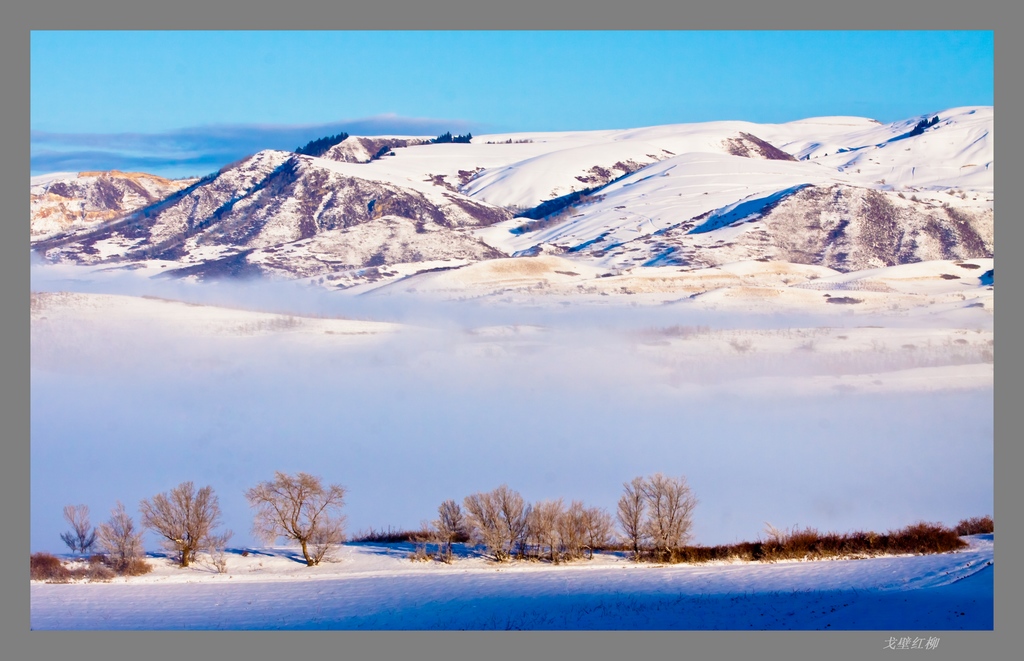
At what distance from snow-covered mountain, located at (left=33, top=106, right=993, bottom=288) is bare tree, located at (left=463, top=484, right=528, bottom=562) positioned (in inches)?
547

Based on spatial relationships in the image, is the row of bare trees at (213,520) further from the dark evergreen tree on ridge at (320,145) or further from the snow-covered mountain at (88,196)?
the dark evergreen tree on ridge at (320,145)

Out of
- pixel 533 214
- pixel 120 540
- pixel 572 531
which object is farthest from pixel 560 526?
pixel 533 214

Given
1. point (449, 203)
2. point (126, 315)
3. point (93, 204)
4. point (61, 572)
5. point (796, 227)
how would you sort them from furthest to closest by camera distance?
point (449, 203)
point (93, 204)
point (796, 227)
point (126, 315)
point (61, 572)

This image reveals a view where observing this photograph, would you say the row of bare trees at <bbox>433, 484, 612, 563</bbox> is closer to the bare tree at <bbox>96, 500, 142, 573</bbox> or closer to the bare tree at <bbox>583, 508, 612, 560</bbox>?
the bare tree at <bbox>583, 508, 612, 560</bbox>

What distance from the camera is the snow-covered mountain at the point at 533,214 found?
36969 millimetres

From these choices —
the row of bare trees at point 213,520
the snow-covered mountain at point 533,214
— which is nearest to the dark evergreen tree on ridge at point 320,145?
the snow-covered mountain at point 533,214

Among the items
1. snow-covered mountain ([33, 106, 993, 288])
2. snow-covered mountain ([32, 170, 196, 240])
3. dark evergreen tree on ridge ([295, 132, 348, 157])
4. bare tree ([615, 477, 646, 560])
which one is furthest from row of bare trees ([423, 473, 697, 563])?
dark evergreen tree on ridge ([295, 132, 348, 157])

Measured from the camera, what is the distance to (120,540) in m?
22.3

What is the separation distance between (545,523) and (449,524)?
2.19m

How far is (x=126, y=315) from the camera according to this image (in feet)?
97.5

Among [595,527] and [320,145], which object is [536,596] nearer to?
[595,527]

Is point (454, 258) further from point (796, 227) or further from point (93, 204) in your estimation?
point (93, 204)

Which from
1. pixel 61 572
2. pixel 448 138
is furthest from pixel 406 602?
pixel 448 138

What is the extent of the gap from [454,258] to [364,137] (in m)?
31.9
